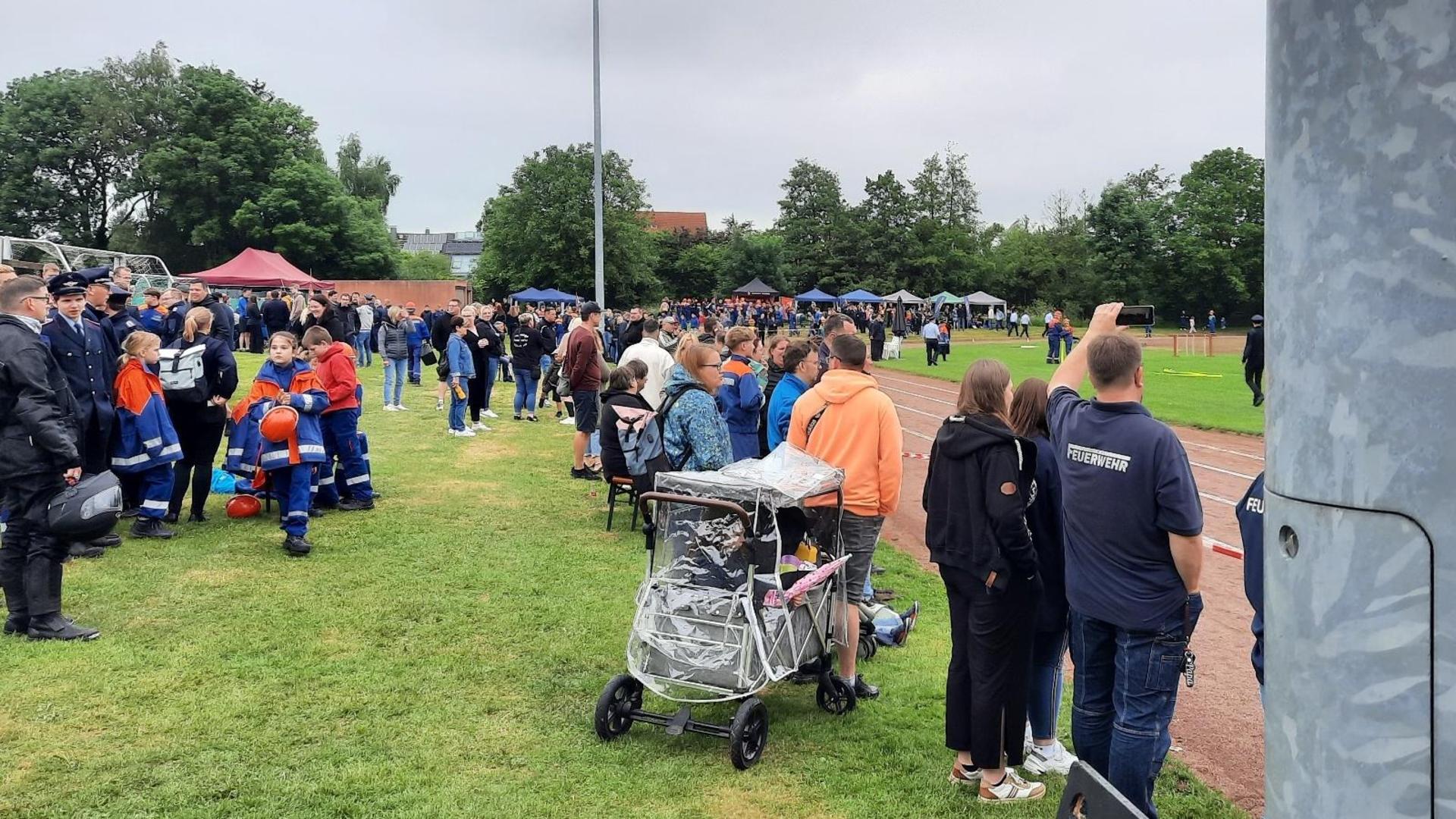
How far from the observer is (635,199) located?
6281 centimetres

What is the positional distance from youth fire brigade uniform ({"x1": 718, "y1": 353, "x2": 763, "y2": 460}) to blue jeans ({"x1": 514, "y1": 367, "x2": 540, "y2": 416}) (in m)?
9.51

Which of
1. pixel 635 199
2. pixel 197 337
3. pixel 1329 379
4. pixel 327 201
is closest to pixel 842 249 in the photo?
pixel 635 199

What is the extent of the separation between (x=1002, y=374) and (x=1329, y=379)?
3.71m

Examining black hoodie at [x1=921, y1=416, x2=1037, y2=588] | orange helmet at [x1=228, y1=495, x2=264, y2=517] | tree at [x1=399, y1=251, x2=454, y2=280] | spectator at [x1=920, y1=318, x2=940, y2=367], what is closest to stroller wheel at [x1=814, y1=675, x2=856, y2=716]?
black hoodie at [x1=921, y1=416, x2=1037, y2=588]

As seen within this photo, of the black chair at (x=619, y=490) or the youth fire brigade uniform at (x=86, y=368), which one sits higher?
the youth fire brigade uniform at (x=86, y=368)

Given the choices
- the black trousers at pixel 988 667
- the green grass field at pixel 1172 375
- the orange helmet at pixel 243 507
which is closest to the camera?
the black trousers at pixel 988 667

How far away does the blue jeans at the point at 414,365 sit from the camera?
76.9 feet

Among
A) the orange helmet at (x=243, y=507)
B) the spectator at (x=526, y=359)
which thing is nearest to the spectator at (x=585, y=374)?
the orange helmet at (x=243, y=507)

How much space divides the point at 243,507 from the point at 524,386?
858cm

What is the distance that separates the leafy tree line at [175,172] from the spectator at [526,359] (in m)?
44.2

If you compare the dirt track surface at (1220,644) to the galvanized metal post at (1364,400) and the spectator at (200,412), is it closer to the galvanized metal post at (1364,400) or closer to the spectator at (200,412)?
the galvanized metal post at (1364,400)

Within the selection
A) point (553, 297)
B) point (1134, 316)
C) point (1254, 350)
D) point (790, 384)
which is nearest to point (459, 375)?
point (790, 384)

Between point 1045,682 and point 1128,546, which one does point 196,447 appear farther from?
point 1128,546

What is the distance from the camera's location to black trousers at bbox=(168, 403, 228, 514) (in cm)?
945
